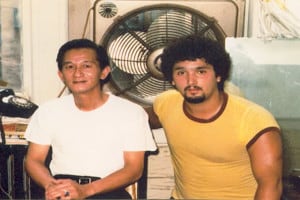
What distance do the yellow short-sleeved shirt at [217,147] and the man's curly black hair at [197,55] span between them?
0.17m

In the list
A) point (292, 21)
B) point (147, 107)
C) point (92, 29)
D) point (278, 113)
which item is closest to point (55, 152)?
point (147, 107)

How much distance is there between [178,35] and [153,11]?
0.69 feet

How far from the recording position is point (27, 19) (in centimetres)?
292

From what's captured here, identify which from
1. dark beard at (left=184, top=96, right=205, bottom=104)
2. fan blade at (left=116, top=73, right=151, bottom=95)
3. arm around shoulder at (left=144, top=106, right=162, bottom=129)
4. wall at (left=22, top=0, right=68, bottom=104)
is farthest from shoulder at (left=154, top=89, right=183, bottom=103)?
wall at (left=22, top=0, right=68, bottom=104)

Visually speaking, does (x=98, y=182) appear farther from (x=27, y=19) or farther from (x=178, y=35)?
(x=27, y=19)

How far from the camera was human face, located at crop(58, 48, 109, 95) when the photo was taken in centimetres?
231

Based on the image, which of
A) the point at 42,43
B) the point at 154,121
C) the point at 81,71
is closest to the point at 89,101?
the point at 81,71

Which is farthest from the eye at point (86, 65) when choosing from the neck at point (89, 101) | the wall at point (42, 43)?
the wall at point (42, 43)

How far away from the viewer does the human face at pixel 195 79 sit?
2.18 m

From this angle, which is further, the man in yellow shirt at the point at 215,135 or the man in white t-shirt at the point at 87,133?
the man in white t-shirt at the point at 87,133

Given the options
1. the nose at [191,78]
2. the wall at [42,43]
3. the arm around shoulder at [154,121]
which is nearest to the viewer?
the nose at [191,78]

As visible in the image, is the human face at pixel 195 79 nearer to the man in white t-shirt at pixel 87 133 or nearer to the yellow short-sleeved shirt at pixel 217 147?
the yellow short-sleeved shirt at pixel 217 147

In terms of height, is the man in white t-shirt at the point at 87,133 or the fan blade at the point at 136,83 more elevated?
the fan blade at the point at 136,83

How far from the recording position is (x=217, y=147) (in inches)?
86.4
